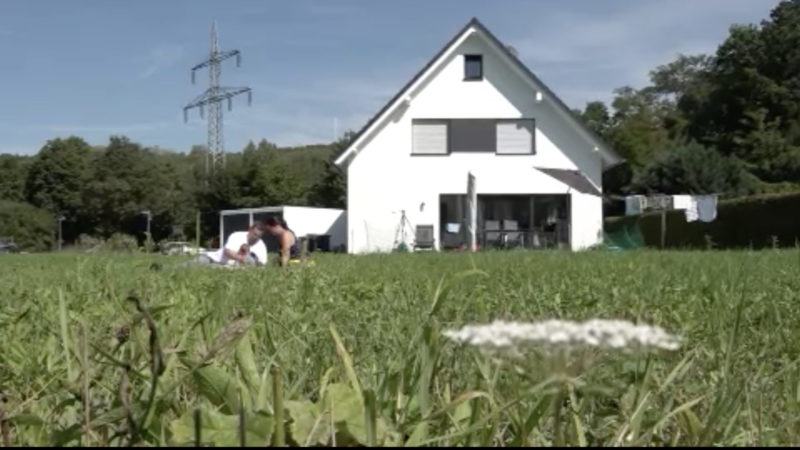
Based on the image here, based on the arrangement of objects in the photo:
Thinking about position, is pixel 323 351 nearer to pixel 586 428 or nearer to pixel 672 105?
pixel 586 428

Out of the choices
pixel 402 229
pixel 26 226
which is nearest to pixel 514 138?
pixel 402 229

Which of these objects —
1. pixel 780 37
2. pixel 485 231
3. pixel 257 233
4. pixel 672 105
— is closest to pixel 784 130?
pixel 780 37

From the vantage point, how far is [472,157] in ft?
91.2

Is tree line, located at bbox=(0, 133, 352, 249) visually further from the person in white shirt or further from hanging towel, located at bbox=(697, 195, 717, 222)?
the person in white shirt

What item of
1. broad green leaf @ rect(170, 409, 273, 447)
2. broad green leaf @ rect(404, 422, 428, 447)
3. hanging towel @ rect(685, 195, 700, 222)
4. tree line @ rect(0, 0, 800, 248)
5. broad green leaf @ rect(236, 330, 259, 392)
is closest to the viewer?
broad green leaf @ rect(170, 409, 273, 447)

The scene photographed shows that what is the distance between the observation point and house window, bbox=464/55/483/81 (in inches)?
1073

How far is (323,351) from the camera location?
219cm

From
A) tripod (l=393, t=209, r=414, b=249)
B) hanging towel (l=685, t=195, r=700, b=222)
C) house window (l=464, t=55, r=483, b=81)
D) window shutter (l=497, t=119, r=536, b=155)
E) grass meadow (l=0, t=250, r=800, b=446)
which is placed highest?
house window (l=464, t=55, r=483, b=81)

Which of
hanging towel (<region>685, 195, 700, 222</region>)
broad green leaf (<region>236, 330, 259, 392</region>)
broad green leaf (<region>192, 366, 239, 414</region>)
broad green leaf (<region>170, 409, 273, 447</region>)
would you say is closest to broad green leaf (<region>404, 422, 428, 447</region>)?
broad green leaf (<region>170, 409, 273, 447</region>)

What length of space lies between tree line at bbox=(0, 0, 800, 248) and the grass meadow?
45690 millimetres

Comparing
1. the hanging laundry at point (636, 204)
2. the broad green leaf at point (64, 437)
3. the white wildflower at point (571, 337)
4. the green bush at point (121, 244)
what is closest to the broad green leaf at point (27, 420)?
the broad green leaf at point (64, 437)

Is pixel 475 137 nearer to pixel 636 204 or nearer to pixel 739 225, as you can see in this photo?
pixel 739 225

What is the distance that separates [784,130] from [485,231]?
114 feet

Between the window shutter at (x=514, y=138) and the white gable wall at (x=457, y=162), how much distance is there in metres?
0.19
